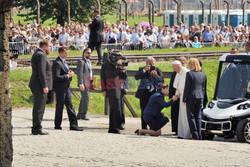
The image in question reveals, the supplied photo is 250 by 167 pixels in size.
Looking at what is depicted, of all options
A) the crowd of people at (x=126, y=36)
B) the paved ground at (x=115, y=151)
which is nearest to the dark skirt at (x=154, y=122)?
the paved ground at (x=115, y=151)

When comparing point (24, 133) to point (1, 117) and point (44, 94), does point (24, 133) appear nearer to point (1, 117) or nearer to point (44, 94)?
point (44, 94)

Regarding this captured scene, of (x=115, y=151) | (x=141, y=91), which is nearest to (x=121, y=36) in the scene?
(x=141, y=91)

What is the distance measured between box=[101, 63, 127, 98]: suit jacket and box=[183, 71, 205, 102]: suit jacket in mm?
1473

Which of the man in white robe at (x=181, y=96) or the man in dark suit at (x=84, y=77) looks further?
the man in dark suit at (x=84, y=77)

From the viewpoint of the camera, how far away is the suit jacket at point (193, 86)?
11.0m

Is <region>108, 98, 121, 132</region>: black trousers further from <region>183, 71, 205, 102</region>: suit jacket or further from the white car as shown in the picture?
the white car

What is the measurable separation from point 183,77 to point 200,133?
46.3 inches

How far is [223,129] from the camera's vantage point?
11242 millimetres

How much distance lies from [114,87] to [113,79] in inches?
6.6

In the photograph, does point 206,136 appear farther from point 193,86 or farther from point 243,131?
point 193,86

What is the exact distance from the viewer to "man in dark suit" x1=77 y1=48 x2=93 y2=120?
44.0 feet

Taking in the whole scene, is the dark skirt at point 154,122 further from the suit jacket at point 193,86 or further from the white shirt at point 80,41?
the white shirt at point 80,41

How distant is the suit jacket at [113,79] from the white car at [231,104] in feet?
5.96

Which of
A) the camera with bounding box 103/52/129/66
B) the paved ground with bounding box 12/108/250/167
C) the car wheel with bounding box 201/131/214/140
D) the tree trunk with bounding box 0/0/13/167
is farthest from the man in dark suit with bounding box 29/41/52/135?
the tree trunk with bounding box 0/0/13/167
